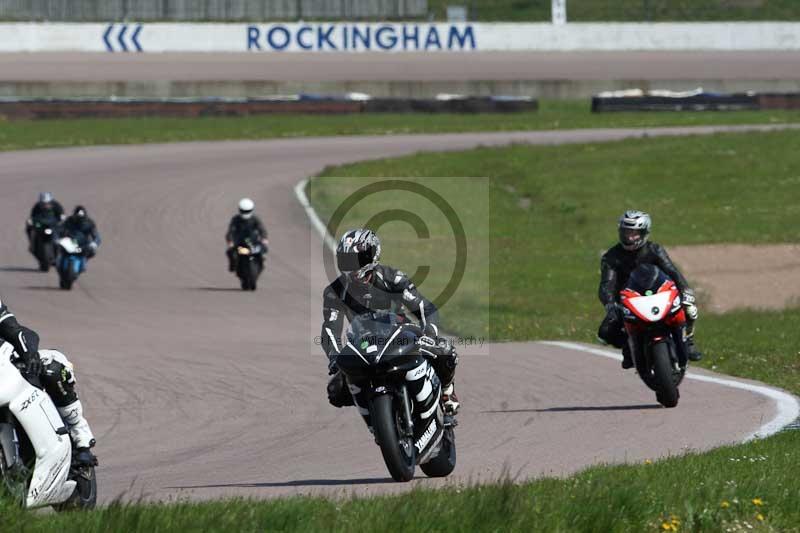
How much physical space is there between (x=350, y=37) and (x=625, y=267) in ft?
138

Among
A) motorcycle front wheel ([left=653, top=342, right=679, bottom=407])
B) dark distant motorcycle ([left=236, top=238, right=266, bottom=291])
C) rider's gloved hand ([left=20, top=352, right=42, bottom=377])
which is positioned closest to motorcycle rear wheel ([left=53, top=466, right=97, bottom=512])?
rider's gloved hand ([left=20, top=352, right=42, bottom=377])

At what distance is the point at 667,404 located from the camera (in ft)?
41.4

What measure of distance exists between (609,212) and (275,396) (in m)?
18.7

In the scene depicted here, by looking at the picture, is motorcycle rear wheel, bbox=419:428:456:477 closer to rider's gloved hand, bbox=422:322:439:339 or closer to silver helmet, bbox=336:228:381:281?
rider's gloved hand, bbox=422:322:439:339

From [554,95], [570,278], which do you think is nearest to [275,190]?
[570,278]

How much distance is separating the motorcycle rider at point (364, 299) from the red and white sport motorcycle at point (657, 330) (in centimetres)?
360

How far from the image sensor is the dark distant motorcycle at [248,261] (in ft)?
80.1

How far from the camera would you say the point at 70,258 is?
79.5 feet

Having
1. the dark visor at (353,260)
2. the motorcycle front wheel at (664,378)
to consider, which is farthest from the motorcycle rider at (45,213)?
the dark visor at (353,260)

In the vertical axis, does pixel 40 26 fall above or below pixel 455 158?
above

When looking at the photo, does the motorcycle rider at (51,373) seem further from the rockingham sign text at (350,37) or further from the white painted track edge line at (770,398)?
the rockingham sign text at (350,37)

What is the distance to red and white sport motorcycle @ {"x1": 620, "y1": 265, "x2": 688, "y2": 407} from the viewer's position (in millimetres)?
12609

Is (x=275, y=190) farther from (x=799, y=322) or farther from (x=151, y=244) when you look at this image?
(x=799, y=322)

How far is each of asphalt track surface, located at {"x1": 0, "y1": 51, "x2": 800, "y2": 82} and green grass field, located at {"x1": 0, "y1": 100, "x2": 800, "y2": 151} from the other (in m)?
4.52
